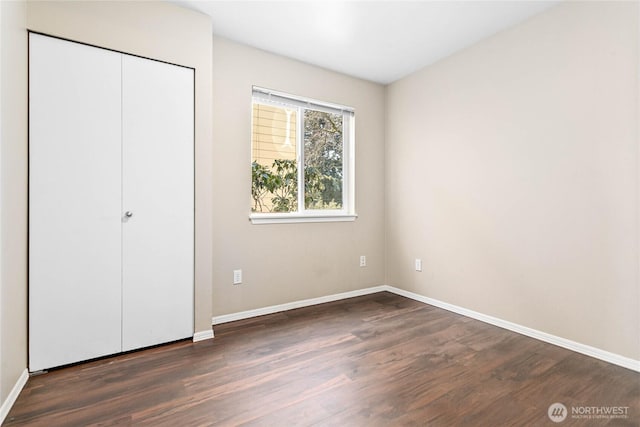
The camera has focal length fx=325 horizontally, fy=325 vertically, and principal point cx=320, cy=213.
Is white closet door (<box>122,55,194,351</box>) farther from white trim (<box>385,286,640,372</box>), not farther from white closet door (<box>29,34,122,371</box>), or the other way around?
white trim (<box>385,286,640,372</box>)

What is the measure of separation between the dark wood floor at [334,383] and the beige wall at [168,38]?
1.85 feet

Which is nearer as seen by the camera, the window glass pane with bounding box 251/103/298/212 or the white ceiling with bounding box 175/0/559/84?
the white ceiling with bounding box 175/0/559/84

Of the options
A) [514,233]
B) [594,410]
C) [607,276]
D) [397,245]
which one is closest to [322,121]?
[397,245]

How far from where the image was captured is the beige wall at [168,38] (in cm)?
196

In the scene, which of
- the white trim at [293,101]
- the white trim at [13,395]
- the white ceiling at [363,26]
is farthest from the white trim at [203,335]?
the white ceiling at [363,26]

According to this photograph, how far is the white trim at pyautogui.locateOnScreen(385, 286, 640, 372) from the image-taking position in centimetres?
204

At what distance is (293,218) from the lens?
319 centimetres

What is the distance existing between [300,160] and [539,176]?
2057 mm

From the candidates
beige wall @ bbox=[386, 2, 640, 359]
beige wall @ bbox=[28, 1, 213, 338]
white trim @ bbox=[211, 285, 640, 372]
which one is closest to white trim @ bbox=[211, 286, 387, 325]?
white trim @ bbox=[211, 285, 640, 372]

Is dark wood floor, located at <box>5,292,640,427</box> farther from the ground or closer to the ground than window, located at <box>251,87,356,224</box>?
closer to the ground

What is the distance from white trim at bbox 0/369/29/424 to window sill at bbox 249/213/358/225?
5.75ft

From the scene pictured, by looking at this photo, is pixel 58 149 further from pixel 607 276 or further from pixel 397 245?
pixel 607 276

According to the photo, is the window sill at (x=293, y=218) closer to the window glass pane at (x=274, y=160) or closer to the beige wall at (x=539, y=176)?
the window glass pane at (x=274, y=160)

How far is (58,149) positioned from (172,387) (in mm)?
1548
